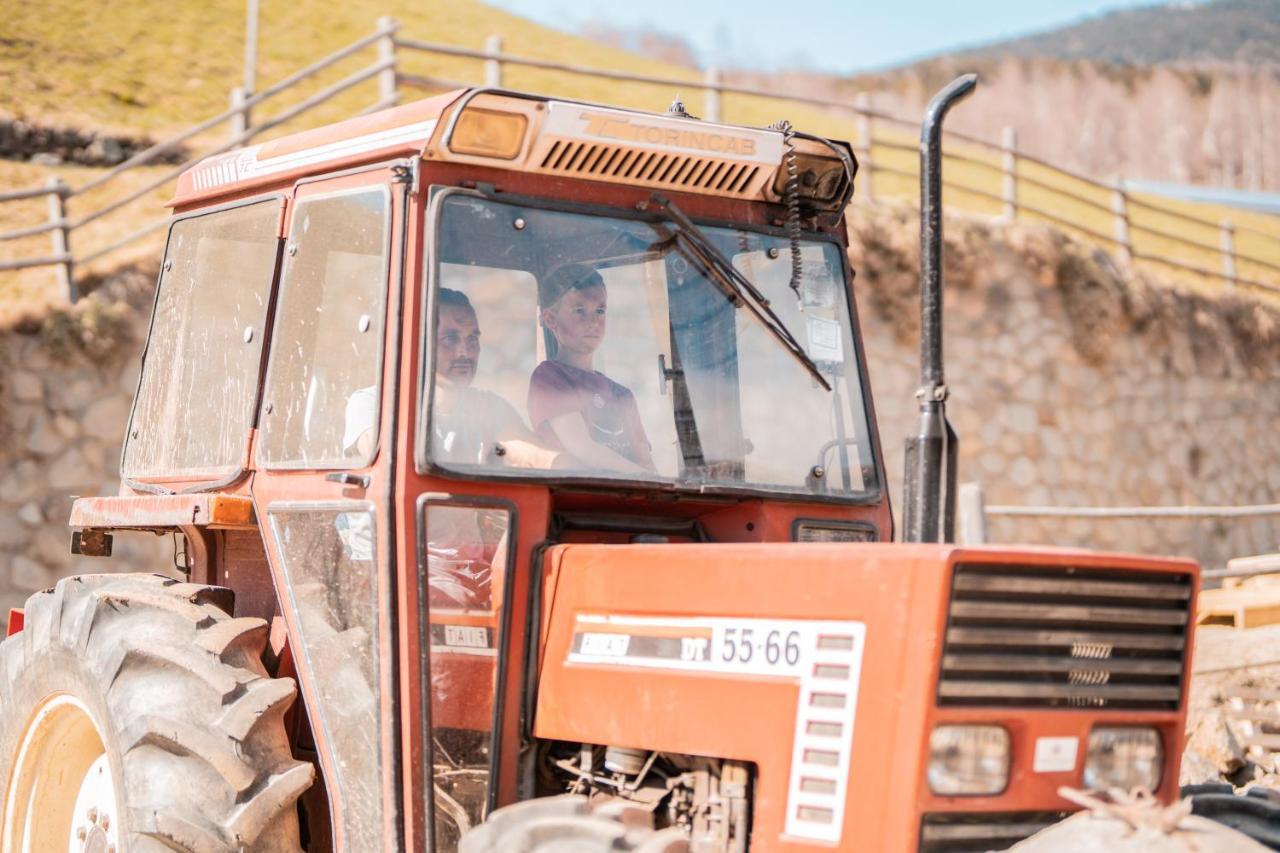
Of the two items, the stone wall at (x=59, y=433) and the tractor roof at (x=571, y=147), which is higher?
the tractor roof at (x=571, y=147)

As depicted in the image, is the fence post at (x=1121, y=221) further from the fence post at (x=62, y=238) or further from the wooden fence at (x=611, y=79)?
the fence post at (x=62, y=238)

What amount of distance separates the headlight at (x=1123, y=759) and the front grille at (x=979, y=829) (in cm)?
12

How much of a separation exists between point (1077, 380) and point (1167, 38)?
6273 cm

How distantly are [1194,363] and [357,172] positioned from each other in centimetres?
1711

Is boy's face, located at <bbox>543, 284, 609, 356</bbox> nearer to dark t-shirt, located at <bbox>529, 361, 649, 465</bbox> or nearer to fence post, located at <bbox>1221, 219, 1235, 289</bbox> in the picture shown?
dark t-shirt, located at <bbox>529, 361, 649, 465</bbox>

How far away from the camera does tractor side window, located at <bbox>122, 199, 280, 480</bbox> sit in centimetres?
449

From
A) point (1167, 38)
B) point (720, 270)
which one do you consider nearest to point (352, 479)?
point (720, 270)

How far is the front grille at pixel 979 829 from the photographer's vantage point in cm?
312

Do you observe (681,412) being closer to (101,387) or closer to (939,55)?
(101,387)

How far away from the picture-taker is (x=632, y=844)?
3.30m

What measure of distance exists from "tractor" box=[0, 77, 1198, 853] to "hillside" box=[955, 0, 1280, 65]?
53.7m

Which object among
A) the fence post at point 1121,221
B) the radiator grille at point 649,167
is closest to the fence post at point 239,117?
the radiator grille at point 649,167

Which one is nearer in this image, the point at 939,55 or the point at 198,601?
the point at 198,601

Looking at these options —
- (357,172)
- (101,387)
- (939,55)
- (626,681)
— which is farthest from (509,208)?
(939,55)
